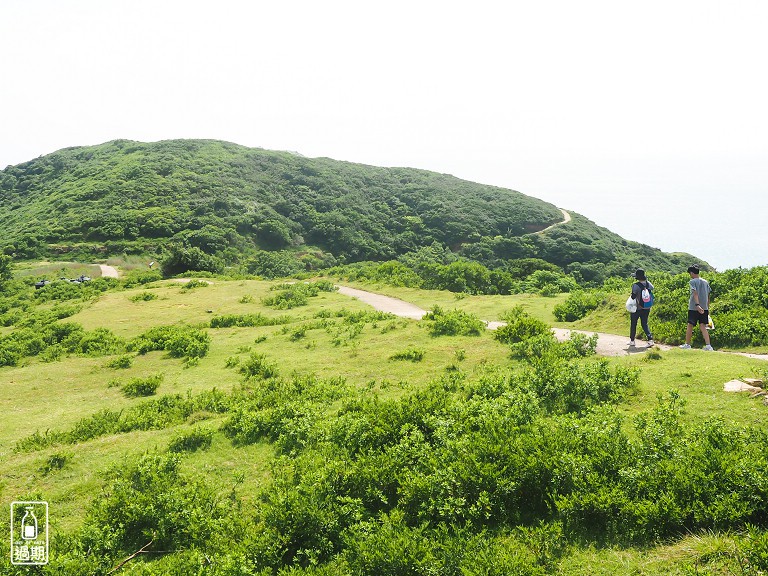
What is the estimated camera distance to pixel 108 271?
169 ft

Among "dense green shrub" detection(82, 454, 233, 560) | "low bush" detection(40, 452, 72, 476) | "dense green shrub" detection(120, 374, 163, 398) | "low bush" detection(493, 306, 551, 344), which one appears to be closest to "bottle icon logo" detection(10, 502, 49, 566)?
"dense green shrub" detection(82, 454, 233, 560)

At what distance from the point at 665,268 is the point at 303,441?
3257 inches

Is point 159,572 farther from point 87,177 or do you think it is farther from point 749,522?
point 87,177

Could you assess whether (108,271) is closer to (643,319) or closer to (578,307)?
(578,307)

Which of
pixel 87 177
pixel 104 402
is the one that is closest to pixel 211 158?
pixel 87 177

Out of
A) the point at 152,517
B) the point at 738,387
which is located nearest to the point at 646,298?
the point at 738,387

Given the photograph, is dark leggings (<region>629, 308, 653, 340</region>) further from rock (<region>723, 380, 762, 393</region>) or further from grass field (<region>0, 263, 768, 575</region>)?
rock (<region>723, 380, 762, 393</region>)

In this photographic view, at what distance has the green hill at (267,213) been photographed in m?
64.6

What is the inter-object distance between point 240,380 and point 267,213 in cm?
6986

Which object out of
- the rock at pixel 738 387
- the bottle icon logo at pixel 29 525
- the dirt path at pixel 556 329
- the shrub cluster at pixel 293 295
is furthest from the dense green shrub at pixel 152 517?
the shrub cluster at pixel 293 295

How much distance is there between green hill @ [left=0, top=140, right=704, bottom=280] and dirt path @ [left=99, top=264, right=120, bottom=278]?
18.4 feet

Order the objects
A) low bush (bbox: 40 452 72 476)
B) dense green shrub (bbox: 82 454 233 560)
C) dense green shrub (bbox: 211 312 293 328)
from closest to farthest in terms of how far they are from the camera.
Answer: dense green shrub (bbox: 82 454 233 560) → low bush (bbox: 40 452 72 476) → dense green shrub (bbox: 211 312 293 328)

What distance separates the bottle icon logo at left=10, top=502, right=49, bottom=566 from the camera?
6546mm

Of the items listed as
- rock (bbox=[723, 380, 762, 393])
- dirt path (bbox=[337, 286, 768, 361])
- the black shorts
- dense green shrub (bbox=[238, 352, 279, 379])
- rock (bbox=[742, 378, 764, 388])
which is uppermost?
the black shorts
